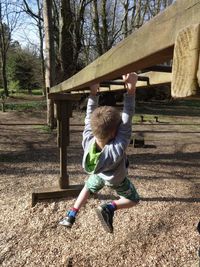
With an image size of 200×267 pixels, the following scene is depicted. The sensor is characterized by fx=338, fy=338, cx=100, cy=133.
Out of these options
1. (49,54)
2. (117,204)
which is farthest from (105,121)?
(49,54)

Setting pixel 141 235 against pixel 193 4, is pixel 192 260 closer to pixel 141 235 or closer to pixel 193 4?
pixel 141 235

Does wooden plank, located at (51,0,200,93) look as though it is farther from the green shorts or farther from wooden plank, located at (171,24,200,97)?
the green shorts

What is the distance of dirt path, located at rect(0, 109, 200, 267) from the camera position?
361 cm

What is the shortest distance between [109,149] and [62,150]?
284 centimetres

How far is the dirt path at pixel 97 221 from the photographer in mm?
3609

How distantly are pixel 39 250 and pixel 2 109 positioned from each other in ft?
48.1

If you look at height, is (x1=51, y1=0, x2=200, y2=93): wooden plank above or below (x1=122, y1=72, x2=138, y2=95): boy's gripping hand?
above

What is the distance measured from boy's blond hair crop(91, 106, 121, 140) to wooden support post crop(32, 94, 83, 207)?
2412 mm

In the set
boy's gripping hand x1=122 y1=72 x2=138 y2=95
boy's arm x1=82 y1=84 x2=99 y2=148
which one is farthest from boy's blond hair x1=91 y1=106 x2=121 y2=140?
boy's arm x1=82 y1=84 x2=99 y2=148

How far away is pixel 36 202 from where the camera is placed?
5.07 metres

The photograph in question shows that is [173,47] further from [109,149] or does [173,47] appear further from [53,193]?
[53,193]

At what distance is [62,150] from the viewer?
546 centimetres

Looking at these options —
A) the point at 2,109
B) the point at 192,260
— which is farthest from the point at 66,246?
the point at 2,109

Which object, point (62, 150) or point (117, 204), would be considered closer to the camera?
point (117, 204)
